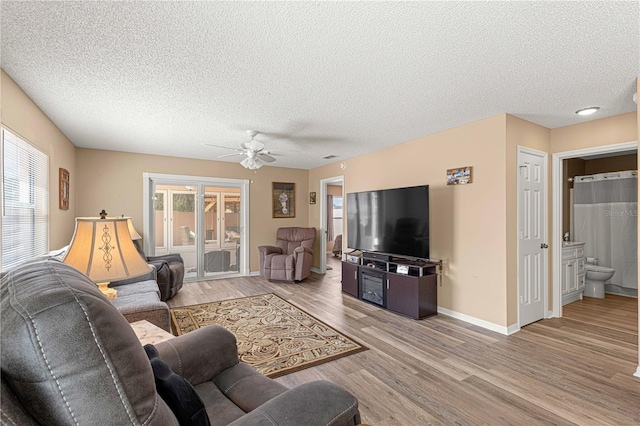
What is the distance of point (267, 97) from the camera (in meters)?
2.83

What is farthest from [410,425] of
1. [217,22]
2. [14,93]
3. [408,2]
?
[14,93]

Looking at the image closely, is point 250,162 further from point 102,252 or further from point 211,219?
point 102,252

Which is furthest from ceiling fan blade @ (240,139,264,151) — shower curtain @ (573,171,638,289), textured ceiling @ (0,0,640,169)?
shower curtain @ (573,171,638,289)

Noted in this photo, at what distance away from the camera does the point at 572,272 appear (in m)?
4.43

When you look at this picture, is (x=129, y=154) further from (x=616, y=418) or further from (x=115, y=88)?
(x=616, y=418)

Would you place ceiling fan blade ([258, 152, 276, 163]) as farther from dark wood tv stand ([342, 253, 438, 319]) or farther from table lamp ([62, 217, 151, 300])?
table lamp ([62, 217, 151, 300])

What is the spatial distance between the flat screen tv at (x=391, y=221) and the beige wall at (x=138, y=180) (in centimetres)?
231

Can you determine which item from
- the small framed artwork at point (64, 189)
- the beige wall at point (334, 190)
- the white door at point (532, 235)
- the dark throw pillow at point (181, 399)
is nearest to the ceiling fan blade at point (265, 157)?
the small framed artwork at point (64, 189)

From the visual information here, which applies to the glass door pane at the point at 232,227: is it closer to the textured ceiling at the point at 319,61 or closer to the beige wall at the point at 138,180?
the beige wall at the point at 138,180

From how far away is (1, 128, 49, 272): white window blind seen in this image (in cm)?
240

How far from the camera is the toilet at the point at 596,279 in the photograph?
15.1 ft

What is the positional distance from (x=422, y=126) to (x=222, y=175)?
4.07m

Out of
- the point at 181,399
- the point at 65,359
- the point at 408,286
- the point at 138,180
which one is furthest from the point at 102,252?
the point at 138,180

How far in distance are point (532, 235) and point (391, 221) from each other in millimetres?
1676
